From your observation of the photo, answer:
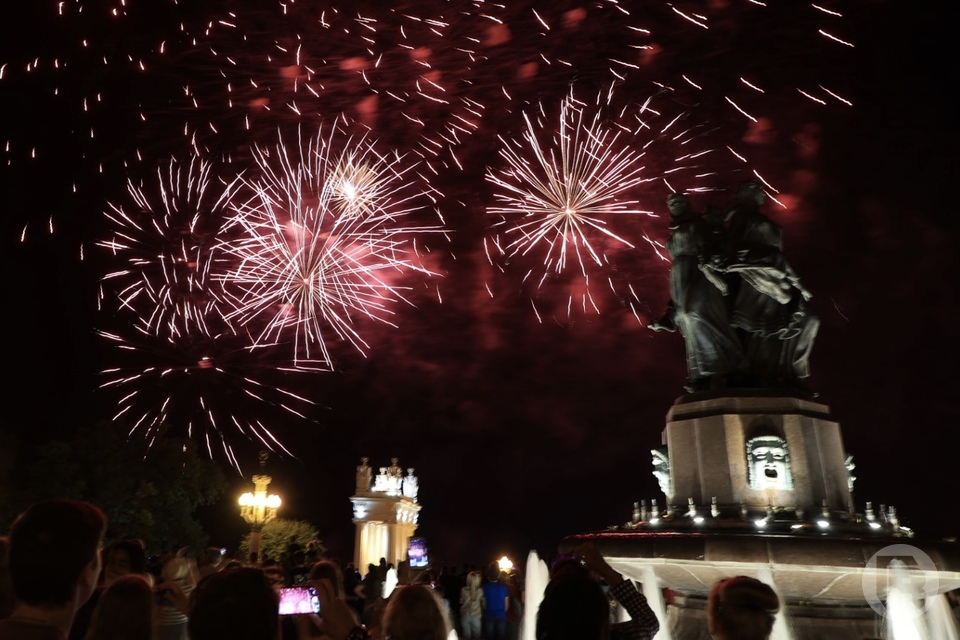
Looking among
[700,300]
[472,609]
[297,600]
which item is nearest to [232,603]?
[297,600]

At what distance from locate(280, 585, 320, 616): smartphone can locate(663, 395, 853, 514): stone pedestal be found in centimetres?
574

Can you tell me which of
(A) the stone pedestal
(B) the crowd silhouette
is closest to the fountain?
(A) the stone pedestal

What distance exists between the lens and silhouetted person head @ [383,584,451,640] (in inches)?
123

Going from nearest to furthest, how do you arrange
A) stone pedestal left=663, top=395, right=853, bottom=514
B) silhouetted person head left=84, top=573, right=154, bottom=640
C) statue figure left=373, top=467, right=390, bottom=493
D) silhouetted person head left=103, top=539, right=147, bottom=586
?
1. silhouetted person head left=84, top=573, right=154, bottom=640
2. silhouetted person head left=103, top=539, right=147, bottom=586
3. stone pedestal left=663, top=395, right=853, bottom=514
4. statue figure left=373, top=467, right=390, bottom=493

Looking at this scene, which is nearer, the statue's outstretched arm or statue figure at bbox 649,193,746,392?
statue figure at bbox 649,193,746,392

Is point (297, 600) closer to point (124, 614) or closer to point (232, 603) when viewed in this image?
point (124, 614)

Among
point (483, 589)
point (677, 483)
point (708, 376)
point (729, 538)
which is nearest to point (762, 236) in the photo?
point (708, 376)

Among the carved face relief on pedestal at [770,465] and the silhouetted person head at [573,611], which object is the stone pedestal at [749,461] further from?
the silhouetted person head at [573,611]

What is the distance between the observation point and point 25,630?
Result: 2.55 metres

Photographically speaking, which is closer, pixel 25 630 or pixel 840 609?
pixel 25 630

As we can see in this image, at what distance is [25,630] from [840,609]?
8.38 meters

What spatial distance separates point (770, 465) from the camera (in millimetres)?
9461

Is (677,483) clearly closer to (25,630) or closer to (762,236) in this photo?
(762,236)

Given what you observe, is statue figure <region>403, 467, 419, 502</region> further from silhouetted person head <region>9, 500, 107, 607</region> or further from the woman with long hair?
silhouetted person head <region>9, 500, 107, 607</region>
